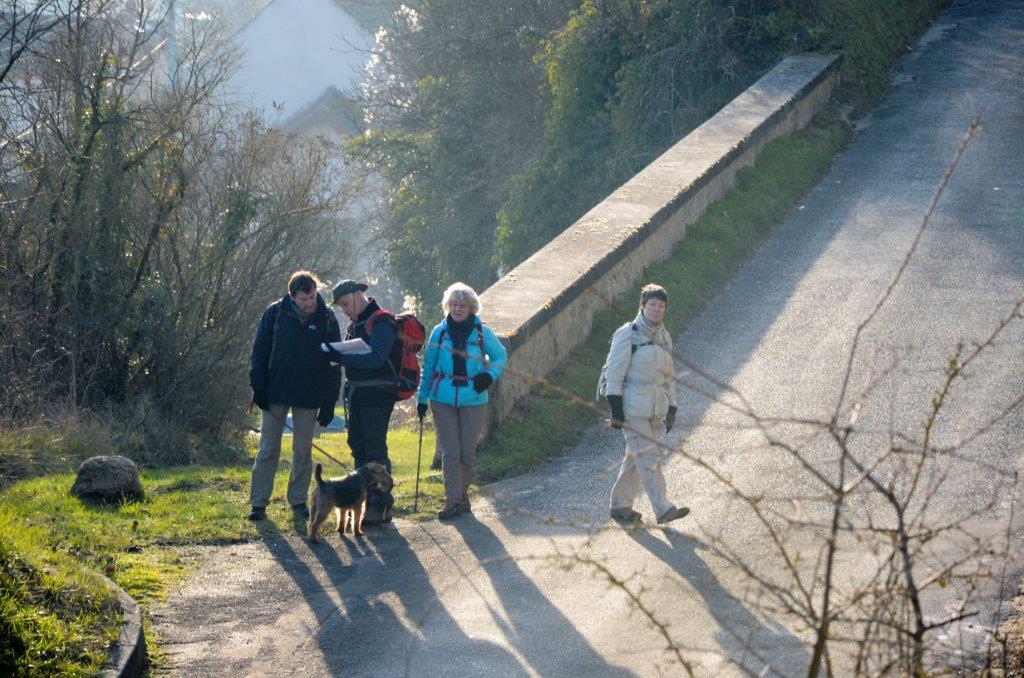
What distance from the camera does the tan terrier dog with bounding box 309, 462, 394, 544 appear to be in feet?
27.4

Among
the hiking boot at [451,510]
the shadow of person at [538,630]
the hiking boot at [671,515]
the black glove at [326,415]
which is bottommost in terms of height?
the hiking boot at [451,510]

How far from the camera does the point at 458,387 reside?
896 centimetres

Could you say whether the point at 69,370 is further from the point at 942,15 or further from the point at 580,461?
the point at 942,15

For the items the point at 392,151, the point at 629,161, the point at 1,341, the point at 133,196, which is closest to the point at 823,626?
the point at 1,341

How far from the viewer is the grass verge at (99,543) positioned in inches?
229

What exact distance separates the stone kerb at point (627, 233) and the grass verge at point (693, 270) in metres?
0.13

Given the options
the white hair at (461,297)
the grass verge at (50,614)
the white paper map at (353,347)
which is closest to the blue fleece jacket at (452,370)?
the white hair at (461,297)

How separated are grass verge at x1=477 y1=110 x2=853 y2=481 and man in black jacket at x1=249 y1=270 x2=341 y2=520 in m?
1.61

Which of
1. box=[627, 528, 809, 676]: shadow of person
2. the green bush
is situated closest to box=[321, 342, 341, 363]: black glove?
box=[627, 528, 809, 676]: shadow of person

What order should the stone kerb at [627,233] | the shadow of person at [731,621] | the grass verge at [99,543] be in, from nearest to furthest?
the grass verge at [99,543] → the shadow of person at [731,621] → the stone kerb at [627,233]

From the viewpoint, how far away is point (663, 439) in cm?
1031

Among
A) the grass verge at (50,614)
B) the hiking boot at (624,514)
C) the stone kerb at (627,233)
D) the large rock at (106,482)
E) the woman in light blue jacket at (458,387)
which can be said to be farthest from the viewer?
the stone kerb at (627,233)

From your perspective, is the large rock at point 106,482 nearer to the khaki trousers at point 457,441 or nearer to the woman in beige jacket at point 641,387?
the khaki trousers at point 457,441

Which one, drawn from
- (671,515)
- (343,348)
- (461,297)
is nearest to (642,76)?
(461,297)
